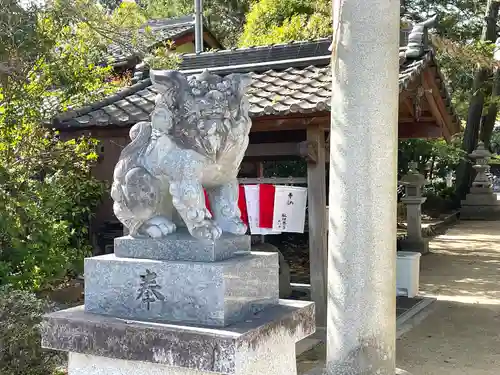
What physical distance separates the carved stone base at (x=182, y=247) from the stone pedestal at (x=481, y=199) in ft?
62.2

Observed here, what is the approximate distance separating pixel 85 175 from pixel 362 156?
457cm

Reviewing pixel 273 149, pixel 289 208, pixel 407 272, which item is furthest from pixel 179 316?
pixel 407 272

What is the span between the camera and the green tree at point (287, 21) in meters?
11.5

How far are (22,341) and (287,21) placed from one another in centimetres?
969

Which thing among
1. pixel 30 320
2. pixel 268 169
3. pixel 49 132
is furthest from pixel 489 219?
pixel 30 320

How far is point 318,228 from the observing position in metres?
6.44

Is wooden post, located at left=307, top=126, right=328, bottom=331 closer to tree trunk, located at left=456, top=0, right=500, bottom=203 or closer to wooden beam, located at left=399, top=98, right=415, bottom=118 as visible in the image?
wooden beam, located at left=399, top=98, right=415, bottom=118

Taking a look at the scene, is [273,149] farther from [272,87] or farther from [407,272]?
[407,272]

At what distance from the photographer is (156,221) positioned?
2.56 metres

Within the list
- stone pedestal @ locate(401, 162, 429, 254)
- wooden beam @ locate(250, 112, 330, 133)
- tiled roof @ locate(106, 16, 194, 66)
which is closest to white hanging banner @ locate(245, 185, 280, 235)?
wooden beam @ locate(250, 112, 330, 133)

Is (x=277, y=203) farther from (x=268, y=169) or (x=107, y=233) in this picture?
(x=268, y=169)

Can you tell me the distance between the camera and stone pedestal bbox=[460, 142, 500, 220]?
1978 cm

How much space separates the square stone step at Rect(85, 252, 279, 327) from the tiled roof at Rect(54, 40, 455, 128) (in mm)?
3419

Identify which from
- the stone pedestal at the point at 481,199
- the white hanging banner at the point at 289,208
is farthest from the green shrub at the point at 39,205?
the stone pedestal at the point at 481,199
